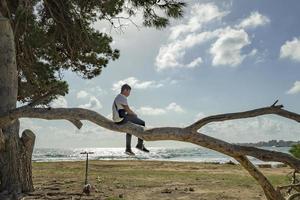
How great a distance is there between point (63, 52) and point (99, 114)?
6.41 m

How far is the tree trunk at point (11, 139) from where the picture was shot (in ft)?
30.6

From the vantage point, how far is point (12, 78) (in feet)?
31.3

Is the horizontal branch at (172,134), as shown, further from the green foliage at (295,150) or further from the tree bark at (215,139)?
the green foliage at (295,150)

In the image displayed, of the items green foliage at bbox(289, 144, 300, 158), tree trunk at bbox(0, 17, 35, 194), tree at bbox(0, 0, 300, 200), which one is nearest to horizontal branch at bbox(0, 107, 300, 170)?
tree at bbox(0, 0, 300, 200)

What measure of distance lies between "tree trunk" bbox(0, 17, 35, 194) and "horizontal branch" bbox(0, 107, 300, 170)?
174cm

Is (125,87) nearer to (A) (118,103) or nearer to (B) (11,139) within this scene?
(A) (118,103)

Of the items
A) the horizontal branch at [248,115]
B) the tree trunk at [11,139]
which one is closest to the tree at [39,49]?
the tree trunk at [11,139]

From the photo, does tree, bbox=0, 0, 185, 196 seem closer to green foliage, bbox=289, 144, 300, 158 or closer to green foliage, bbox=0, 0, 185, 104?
green foliage, bbox=0, 0, 185, 104

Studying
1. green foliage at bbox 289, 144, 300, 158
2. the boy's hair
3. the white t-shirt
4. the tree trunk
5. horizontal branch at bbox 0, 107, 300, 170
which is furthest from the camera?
green foliage at bbox 289, 144, 300, 158

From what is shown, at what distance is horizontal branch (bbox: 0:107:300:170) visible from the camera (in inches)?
251

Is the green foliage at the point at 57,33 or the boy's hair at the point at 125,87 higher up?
the green foliage at the point at 57,33

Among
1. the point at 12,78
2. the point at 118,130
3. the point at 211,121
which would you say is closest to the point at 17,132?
the point at 12,78

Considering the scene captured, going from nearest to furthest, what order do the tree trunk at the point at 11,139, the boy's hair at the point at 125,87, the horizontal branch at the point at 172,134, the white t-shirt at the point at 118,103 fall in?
the horizontal branch at the point at 172,134
the white t-shirt at the point at 118,103
the boy's hair at the point at 125,87
the tree trunk at the point at 11,139

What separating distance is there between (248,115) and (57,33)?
24.0 ft
